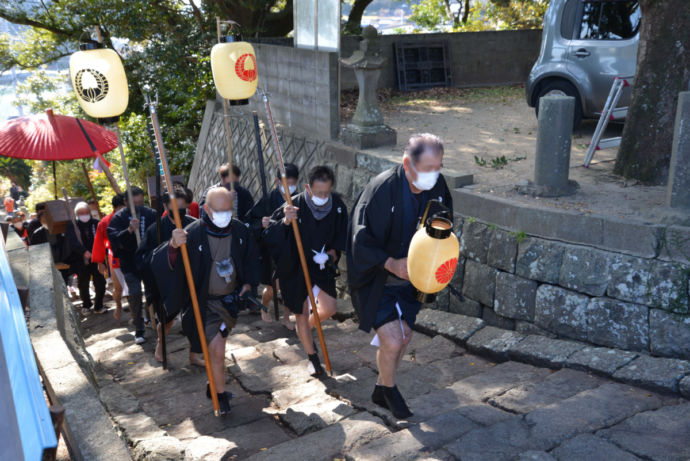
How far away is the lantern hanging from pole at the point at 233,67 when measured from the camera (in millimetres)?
6781

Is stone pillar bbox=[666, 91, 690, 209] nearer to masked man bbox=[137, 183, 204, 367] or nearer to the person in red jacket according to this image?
masked man bbox=[137, 183, 204, 367]

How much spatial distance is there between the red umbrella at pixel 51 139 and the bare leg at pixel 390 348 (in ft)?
14.1

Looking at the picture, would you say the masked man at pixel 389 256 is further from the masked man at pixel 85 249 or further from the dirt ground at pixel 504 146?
the masked man at pixel 85 249

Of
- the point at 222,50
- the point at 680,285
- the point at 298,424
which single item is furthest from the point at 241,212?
the point at 680,285

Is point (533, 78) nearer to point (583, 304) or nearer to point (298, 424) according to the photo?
point (583, 304)

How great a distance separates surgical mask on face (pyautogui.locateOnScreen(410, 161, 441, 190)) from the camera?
3.94 metres

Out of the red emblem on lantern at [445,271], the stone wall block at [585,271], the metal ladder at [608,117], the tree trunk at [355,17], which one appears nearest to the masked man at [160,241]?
the red emblem on lantern at [445,271]

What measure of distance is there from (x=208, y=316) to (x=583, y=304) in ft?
9.86

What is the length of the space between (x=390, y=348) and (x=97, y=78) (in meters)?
3.95

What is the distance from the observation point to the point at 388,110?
447 inches

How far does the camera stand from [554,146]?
5.80 meters

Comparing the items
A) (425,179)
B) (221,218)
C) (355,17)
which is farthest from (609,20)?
(355,17)

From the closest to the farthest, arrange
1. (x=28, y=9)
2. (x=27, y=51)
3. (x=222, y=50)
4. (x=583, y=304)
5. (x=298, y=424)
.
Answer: (x=298, y=424) < (x=583, y=304) < (x=222, y=50) < (x=28, y=9) < (x=27, y=51)

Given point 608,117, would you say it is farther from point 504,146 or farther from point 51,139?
point 51,139
